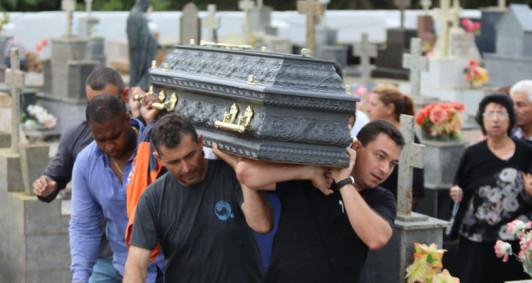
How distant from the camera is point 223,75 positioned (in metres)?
4.22

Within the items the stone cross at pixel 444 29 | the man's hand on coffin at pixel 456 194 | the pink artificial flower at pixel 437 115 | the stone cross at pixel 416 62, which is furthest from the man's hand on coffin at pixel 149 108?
the stone cross at pixel 444 29

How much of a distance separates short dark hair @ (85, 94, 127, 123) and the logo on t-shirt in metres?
0.88

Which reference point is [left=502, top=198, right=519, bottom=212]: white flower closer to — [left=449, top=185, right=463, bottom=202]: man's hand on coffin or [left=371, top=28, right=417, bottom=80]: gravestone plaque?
[left=449, top=185, right=463, bottom=202]: man's hand on coffin

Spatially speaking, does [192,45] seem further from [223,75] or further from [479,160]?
[479,160]

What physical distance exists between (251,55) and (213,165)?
18.5 inches

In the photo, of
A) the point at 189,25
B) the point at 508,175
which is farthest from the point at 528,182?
the point at 189,25

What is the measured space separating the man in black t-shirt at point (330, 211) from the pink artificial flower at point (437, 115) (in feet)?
14.4

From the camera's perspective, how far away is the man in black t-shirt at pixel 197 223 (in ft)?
13.5

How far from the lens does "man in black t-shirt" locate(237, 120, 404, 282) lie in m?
3.98

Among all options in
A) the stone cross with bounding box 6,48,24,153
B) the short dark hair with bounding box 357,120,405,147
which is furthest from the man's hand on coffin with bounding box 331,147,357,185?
the stone cross with bounding box 6,48,24,153

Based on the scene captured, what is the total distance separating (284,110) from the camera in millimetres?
3857

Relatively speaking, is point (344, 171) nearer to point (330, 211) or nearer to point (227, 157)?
point (330, 211)

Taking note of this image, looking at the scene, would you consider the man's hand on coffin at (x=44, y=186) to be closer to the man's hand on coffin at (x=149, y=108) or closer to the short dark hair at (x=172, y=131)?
the man's hand on coffin at (x=149, y=108)

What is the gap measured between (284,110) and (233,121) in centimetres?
28
